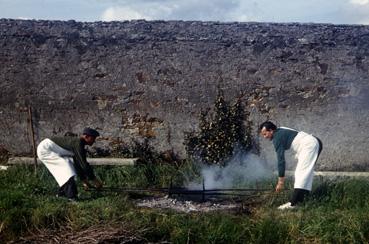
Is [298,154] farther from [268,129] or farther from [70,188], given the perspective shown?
[70,188]

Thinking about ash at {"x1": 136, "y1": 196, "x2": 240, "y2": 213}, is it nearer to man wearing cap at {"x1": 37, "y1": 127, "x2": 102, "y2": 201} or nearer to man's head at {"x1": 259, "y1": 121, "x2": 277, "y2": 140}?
man wearing cap at {"x1": 37, "y1": 127, "x2": 102, "y2": 201}

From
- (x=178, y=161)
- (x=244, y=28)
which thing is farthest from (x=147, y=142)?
(x=244, y=28)

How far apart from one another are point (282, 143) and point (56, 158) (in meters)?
3.77

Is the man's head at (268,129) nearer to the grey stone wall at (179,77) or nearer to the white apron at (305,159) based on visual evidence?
the white apron at (305,159)

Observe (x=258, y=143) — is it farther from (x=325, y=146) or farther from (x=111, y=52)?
(x=111, y=52)

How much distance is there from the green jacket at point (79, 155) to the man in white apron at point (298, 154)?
115 inches

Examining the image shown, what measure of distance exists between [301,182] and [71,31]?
5.54 meters

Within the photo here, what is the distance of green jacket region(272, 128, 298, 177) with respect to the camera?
9445mm

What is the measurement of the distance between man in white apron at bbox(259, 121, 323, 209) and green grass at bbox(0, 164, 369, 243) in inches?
9.4

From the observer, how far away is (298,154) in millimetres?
9719

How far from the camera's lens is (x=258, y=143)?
1179 centimetres

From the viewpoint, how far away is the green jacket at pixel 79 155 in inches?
377

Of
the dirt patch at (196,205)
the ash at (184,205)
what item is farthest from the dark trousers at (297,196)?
the ash at (184,205)

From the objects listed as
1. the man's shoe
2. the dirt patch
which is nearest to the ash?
the dirt patch
